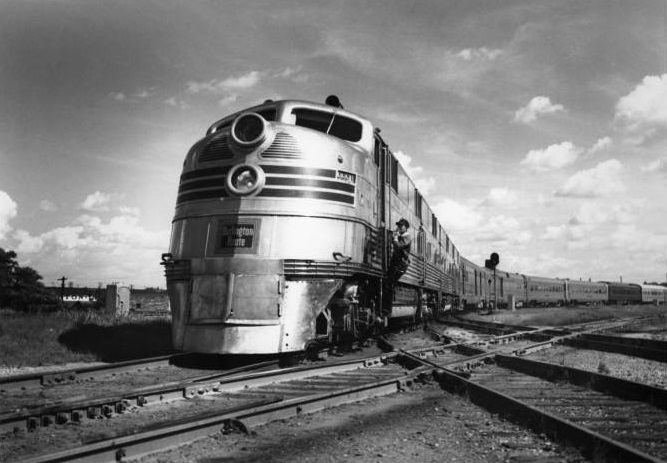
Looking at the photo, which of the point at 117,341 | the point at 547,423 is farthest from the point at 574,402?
the point at 117,341

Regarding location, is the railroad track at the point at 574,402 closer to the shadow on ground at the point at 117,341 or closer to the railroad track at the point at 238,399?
the railroad track at the point at 238,399

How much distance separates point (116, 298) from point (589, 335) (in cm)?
1370

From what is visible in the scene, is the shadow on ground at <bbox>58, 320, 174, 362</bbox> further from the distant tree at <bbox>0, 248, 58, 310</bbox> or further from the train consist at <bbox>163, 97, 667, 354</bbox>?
the distant tree at <bbox>0, 248, 58, 310</bbox>

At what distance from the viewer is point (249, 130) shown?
26.7 ft

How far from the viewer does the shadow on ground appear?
963 centimetres

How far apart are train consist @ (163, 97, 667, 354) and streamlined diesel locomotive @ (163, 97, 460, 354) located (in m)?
0.02

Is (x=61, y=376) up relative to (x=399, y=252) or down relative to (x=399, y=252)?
down

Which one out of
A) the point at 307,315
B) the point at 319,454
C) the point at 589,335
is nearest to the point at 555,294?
the point at 589,335

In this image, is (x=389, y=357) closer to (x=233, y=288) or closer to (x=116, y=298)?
(x=233, y=288)

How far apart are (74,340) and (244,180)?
5218 millimetres

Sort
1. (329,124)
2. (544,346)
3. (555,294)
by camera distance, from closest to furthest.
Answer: (329,124) < (544,346) < (555,294)

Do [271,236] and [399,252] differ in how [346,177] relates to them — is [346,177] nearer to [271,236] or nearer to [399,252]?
[271,236]

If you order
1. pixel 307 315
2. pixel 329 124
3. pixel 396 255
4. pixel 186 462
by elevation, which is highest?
pixel 329 124

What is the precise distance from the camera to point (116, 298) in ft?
52.9
